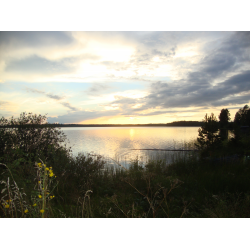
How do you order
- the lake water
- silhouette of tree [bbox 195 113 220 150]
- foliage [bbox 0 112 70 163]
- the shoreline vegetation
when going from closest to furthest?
the shoreline vegetation → foliage [bbox 0 112 70 163] → silhouette of tree [bbox 195 113 220 150] → the lake water

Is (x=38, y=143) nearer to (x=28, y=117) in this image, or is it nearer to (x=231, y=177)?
(x=28, y=117)

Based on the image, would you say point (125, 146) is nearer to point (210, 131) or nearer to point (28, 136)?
point (210, 131)

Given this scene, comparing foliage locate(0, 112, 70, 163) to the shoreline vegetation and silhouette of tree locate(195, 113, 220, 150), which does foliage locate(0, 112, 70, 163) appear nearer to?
the shoreline vegetation

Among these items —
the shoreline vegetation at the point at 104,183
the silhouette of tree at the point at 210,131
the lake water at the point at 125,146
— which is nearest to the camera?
the shoreline vegetation at the point at 104,183

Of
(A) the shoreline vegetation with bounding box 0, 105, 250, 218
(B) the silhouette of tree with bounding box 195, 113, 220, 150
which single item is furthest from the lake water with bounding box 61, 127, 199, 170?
(B) the silhouette of tree with bounding box 195, 113, 220, 150

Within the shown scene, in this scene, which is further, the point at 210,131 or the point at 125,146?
the point at 125,146

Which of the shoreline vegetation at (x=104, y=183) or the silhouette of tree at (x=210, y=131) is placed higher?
the silhouette of tree at (x=210, y=131)

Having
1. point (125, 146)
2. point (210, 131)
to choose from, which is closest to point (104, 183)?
point (210, 131)

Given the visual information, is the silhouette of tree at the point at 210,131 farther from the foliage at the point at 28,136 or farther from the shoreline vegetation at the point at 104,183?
the foliage at the point at 28,136

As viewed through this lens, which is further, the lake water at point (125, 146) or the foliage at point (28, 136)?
the lake water at point (125, 146)

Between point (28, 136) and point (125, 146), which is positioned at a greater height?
point (28, 136)

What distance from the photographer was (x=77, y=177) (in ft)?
19.1

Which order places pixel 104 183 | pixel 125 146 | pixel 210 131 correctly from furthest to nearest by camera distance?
pixel 125 146, pixel 210 131, pixel 104 183

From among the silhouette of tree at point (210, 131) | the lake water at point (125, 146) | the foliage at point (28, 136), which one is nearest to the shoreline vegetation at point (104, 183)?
the foliage at point (28, 136)
